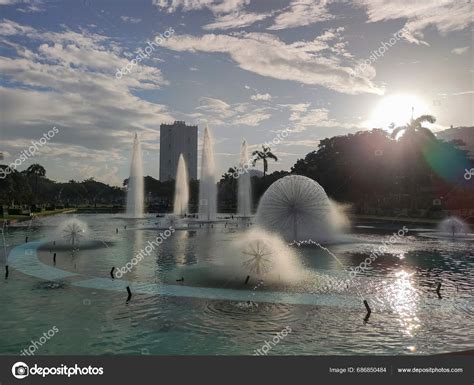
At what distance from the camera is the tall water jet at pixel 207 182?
6303 centimetres

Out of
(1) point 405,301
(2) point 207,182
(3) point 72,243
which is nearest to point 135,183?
(2) point 207,182

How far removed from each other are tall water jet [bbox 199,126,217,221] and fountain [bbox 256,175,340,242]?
103 feet

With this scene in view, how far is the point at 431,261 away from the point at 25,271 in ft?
69.0

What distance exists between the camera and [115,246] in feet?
101

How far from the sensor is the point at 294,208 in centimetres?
3145

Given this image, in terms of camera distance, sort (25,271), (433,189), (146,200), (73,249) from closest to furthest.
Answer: (25,271), (73,249), (433,189), (146,200)

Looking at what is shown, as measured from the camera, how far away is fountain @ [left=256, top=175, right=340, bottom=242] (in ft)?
102

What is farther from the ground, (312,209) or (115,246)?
(312,209)

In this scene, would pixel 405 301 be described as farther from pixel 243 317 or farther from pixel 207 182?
pixel 207 182

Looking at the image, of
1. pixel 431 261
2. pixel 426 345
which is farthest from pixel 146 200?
pixel 426 345

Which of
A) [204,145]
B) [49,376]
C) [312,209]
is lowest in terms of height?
[49,376]

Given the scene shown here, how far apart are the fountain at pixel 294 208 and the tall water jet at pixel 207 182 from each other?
31.4 meters

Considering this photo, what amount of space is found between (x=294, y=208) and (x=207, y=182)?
36.7m

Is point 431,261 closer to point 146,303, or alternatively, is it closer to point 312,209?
point 312,209
